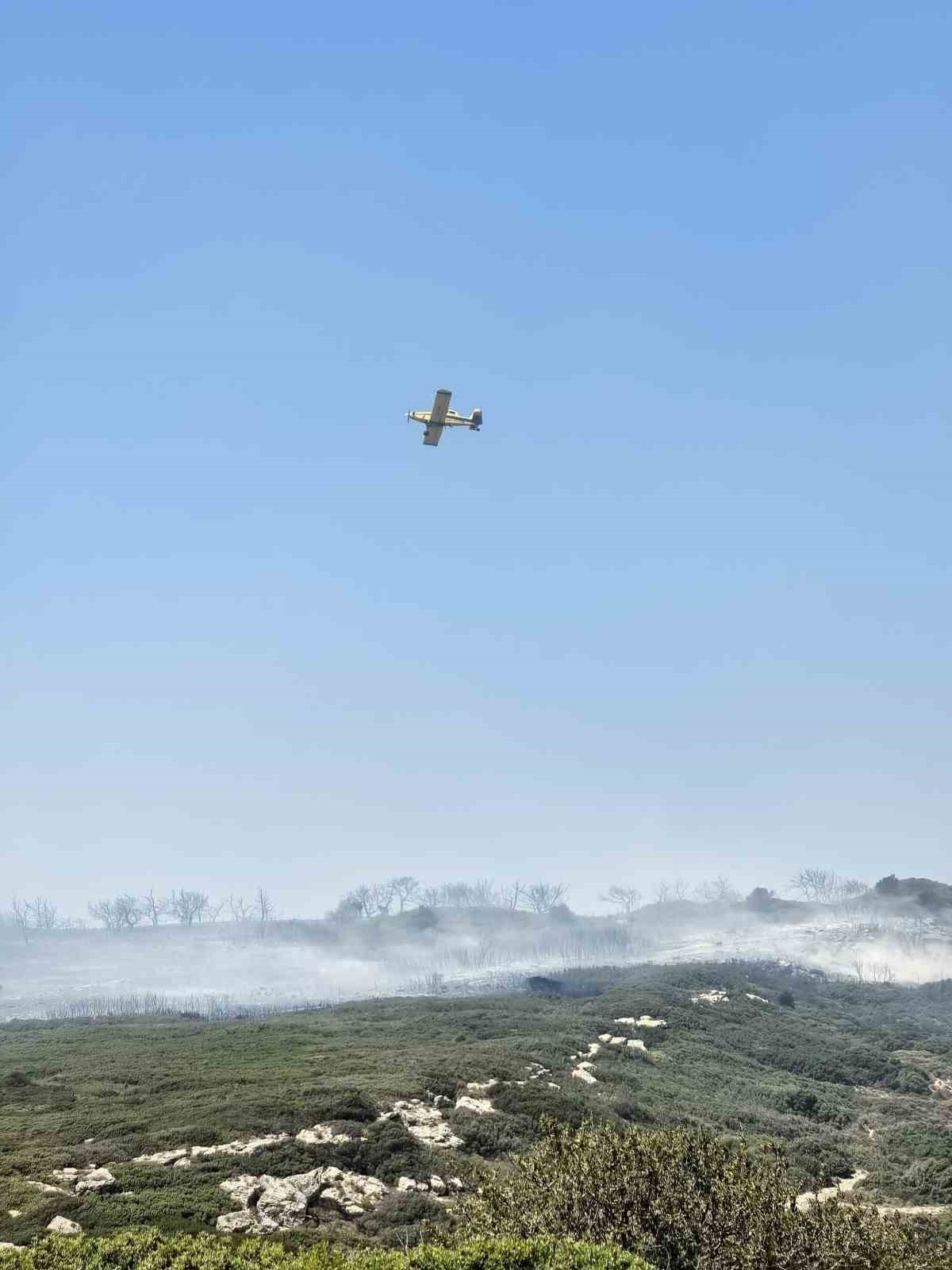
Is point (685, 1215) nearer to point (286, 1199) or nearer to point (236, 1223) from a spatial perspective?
point (236, 1223)

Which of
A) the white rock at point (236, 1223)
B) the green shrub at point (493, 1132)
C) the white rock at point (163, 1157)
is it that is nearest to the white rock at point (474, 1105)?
the green shrub at point (493, 1132)

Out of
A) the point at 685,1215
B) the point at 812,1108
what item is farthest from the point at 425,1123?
the point at 812,1108

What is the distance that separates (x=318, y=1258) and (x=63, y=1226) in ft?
62.3

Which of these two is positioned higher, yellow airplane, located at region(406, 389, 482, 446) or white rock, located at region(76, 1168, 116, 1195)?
yellow airplane, located at region(406, 389, 482, 446)

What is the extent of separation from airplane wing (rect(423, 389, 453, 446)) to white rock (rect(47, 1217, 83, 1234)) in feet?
139

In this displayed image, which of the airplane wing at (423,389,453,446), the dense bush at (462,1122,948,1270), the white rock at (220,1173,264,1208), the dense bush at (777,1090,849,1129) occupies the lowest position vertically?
the dense bush at (777,1090,849,1129)

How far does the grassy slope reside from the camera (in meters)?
49.5

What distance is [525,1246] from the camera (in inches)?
1056

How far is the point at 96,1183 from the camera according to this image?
44.4 meters

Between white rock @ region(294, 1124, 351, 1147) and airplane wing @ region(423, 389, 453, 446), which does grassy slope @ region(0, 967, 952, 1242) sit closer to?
white rock @ region(294, 1124, 351, 1147)


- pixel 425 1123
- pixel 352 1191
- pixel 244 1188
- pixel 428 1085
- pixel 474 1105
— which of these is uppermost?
pixel 244 1188

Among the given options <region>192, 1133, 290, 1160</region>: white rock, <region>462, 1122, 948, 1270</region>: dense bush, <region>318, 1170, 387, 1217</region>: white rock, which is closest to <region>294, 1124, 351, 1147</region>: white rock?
<region>192, 1133, 290, 1160</region>: white rock

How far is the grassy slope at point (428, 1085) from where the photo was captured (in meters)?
49.5

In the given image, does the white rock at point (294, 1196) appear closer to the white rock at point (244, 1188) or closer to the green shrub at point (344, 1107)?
the white rock at point (244, 1188)
